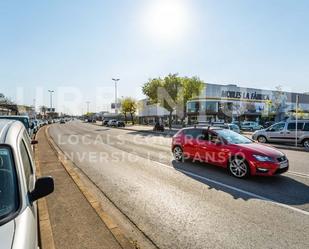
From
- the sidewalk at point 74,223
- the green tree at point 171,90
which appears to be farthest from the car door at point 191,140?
the green tree at point 171,90

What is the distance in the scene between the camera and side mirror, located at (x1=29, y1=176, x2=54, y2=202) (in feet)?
8.77

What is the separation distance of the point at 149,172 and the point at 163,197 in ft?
8.98

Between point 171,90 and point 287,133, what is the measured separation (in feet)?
99.3

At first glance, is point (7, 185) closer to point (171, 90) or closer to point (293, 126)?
point (293, 126)

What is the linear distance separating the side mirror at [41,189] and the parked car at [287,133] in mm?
17563

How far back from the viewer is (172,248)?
154 inches

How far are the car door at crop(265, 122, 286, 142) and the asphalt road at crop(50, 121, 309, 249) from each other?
29.6 ft

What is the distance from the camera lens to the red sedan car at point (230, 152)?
25.0 feet

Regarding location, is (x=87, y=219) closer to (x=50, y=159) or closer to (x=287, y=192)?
(x=287, y=192)

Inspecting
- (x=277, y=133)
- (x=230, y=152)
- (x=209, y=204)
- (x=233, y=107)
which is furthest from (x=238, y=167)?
(x=233, y=107)

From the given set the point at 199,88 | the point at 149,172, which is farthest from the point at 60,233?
the point at 199,88

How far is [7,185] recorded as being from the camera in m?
2.47

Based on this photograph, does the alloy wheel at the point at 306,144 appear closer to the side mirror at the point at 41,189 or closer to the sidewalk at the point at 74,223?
the sidewalk at the point at 74,223

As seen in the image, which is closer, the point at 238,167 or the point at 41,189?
the point at 41,189
